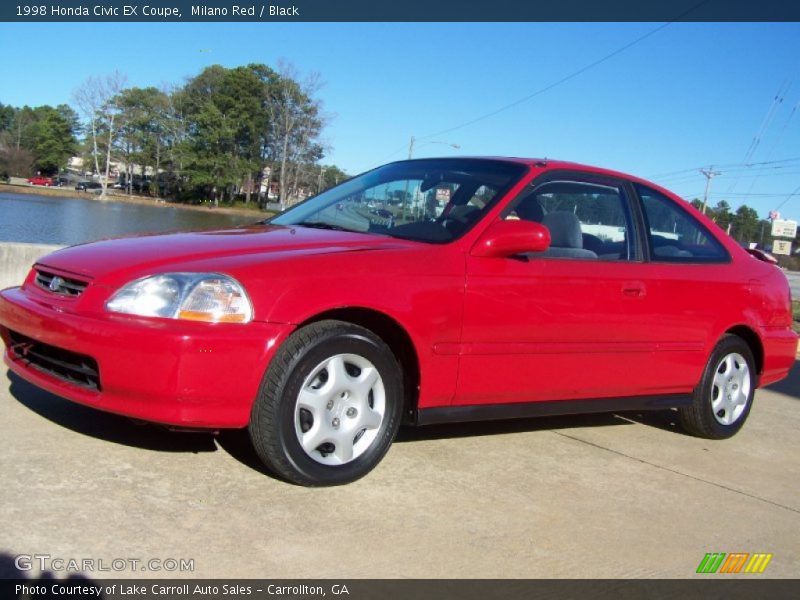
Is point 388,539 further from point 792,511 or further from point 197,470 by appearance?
point 792,511

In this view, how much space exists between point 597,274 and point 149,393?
2.44 meters

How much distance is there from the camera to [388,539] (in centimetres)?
307

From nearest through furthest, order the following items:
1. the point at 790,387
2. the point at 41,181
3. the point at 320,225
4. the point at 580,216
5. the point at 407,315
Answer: the point at 407,315
the point at 320,225
the point at 580,216
the point at 790,387
the point at 41,181

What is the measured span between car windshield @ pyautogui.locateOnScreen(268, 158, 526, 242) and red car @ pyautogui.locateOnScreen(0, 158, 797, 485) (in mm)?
14

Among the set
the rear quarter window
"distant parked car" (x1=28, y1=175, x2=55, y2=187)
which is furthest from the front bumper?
"distant parked car" (x1=28, y1=175, x2=55, y2=187)

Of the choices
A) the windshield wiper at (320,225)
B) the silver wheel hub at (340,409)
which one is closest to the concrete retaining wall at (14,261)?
the windshield wiper at (320,225)

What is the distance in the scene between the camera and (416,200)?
177 inches

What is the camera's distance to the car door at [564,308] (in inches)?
155

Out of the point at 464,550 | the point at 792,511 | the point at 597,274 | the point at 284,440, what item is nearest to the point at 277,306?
the point at 284,440

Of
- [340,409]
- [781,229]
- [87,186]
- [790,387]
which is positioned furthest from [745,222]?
[340,409]

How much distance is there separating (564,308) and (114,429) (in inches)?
92.5

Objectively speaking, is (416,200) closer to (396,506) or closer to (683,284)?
(683,284)

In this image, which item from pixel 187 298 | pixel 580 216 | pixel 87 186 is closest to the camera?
pixel 187 298

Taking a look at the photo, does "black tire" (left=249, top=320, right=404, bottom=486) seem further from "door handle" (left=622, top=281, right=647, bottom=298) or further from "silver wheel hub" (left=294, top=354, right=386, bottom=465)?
"door handle" (left=622, top=281, right=647, bottom=298)
